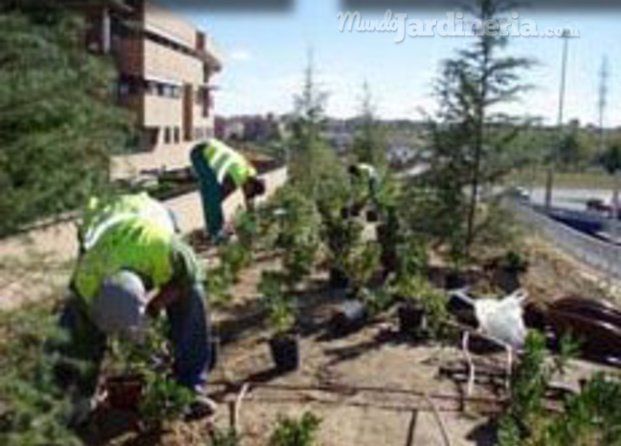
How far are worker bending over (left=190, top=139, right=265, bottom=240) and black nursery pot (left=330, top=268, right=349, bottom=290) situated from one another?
68.9 inches

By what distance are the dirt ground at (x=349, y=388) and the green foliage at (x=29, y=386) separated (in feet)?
8.32

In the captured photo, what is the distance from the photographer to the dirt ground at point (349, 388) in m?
7.63

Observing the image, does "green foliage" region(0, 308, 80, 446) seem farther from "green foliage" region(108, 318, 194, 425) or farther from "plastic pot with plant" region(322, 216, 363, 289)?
"plastic pot with plant" region(322, 216, 363, 289)

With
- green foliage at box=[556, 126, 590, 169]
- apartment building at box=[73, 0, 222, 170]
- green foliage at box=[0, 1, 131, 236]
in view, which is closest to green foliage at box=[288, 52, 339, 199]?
apartment building at box=[73, 0, 222, 170]

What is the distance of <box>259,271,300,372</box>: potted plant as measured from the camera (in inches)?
362

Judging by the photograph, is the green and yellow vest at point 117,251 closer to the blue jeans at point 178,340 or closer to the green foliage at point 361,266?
the blue jeans at point 178,340

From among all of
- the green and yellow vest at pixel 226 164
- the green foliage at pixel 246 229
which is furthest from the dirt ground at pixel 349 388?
the green foliage at pixel 246 229

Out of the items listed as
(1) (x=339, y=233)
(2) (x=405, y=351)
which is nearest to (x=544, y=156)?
(1) (x=339, y=233)

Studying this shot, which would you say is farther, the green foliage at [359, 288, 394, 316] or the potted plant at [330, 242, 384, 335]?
the green foliage at [359, 288, 394, 316]

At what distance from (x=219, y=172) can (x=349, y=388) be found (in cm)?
550

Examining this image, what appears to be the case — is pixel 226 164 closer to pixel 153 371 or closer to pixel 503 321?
pixel 503 321

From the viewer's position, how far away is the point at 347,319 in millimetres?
10836

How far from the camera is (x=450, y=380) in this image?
9.28 m

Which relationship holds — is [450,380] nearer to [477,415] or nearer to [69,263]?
[477,415]
